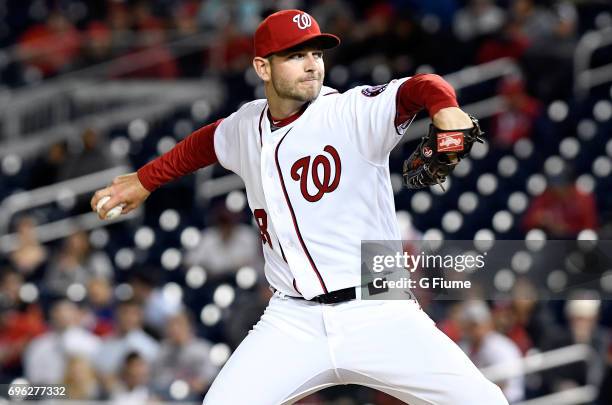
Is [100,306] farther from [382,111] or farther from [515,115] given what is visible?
[382,111]

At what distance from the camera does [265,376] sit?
3625mm

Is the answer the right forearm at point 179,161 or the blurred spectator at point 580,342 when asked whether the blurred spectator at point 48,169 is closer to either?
the blurred spectator at point 580,342

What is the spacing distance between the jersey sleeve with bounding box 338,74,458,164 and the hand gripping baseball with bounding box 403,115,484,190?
11cm

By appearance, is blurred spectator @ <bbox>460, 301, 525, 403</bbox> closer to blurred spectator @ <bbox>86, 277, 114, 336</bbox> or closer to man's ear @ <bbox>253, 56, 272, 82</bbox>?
blurred spectator @ <bbox>86, 277, 114, 336</bbox>

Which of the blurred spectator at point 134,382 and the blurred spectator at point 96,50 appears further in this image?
the blurred spectator at point 96,50

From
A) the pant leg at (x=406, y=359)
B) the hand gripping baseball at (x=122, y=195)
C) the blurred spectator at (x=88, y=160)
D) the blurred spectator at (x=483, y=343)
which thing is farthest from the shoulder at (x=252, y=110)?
the blurred spectator at (x=88, y=160)

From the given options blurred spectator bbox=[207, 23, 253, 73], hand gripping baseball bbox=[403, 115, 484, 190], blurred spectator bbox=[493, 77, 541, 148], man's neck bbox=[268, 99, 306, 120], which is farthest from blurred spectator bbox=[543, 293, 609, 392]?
blurred spectator bbox=[207, 23, 253, 73]

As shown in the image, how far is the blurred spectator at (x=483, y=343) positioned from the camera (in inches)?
281

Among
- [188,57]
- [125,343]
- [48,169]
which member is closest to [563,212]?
[125,343]

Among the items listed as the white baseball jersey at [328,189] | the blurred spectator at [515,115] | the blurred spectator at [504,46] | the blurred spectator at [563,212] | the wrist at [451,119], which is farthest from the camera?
the blurred spectator at [504,46]

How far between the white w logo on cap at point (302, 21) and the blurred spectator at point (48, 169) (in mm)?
6442

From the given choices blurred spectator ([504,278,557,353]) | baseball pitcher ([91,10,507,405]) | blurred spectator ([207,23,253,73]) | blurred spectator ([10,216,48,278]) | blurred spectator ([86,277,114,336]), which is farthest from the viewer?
blurred spectator ([207,23,253,73])

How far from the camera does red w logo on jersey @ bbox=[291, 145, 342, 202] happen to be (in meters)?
3.71

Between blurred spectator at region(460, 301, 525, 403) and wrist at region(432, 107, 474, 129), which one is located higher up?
wrist at region(432, 107, 474, 129)
